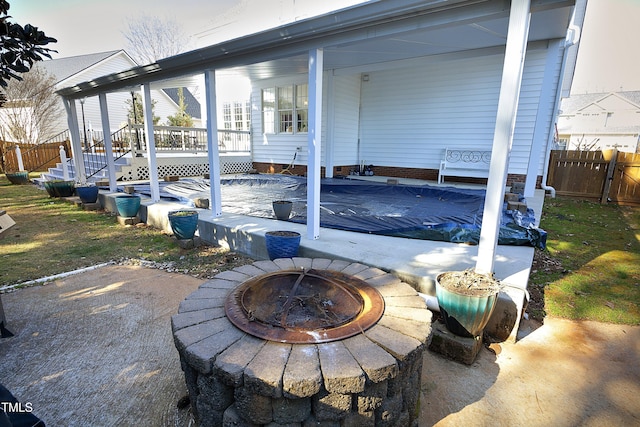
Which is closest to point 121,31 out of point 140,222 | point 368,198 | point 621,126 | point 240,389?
point 140,222

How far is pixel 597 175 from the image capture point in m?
7.74

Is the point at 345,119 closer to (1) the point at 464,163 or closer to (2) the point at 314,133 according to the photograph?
(1) the point at 464,163

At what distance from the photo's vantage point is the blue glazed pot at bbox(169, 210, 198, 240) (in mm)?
4375

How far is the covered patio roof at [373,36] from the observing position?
256cm

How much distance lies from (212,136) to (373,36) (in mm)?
2845

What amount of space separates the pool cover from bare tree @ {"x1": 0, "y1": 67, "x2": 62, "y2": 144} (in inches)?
462

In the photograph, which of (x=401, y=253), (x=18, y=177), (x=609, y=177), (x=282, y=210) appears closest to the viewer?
(x=401, y=253)

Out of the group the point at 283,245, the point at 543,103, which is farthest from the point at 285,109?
the point at 283,245

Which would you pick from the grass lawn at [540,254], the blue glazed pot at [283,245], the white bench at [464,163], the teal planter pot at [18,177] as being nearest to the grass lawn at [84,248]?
the grass lawn at [540,254]

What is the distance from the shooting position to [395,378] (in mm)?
1518

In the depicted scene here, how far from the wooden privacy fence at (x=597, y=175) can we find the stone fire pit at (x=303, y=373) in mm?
8757

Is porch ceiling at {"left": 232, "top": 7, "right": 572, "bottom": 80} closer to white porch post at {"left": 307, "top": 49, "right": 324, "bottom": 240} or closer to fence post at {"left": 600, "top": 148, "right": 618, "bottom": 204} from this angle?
white porch post at {"left": 307, "top": 49, "right": 324, "bottom": 240}

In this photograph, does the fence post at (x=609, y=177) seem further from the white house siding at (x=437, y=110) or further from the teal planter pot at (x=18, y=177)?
the teal planter pot at (x=18, y=177)

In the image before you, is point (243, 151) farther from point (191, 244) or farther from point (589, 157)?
point (589, 157)
